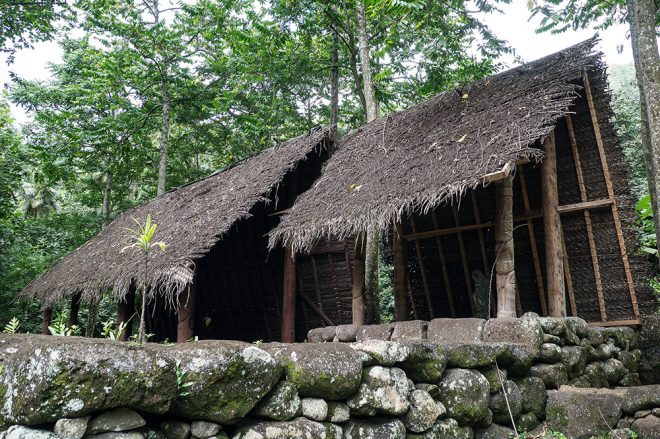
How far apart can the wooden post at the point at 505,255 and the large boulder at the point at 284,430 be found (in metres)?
2.99

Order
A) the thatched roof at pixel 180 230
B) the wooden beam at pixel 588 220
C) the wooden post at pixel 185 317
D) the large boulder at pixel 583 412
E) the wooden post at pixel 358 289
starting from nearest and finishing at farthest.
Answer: the large boulder at pixel 583 412 → the wooden beam at pixel 588 220 → the thatched roof at pixel 180 230 → the wooden post at pixel 358 289 → the wooden post at pixel 185 317

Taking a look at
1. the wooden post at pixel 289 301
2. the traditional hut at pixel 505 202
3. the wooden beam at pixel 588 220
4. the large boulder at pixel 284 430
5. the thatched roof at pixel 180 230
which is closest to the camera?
the large boulder at pixel 284 430

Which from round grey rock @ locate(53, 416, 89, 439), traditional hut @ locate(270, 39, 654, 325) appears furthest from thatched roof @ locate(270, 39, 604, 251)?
round grey rock @ locate(53, 416, 89, 439)

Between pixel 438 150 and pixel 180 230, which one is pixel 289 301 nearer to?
pixel 180 230

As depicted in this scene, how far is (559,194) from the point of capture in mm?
6219

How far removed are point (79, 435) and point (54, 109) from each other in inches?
587

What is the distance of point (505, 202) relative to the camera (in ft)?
16.8

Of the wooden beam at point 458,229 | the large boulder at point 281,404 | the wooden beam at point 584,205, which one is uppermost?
the wooden beam at point 584,205

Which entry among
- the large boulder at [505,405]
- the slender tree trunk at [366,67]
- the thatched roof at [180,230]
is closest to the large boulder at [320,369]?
the large boulder at [505,405]

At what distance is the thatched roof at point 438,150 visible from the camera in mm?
4965

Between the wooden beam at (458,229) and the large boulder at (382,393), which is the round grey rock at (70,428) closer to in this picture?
the large boulder at (382,393)

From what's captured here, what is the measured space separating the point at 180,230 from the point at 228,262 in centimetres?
255

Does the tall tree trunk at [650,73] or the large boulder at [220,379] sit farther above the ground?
the tall tree trunk at [650,73]

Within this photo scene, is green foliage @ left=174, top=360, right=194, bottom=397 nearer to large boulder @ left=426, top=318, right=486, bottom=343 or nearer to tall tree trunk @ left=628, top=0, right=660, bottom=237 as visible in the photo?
large boulder @ left=426, top=318, right=486, bottom=343
